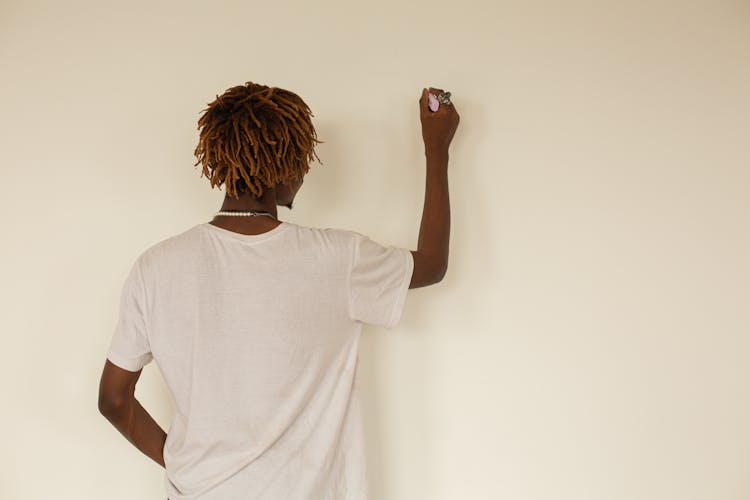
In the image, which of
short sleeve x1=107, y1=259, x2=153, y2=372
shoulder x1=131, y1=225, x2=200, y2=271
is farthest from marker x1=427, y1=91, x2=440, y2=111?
short sleeve x1=107, y1=259, x2=153, y2=372

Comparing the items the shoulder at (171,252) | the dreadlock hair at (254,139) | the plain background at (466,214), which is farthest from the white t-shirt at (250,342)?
the plain background at (466,214)

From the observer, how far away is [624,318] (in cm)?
157

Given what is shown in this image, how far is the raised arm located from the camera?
1.36 meters

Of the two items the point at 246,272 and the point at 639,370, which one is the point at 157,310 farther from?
the point at 639,370

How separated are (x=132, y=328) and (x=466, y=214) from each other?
0.80 metres

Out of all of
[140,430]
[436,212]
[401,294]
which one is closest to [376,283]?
[401,294]

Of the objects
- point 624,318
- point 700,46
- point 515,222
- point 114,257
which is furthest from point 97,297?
point 700,46

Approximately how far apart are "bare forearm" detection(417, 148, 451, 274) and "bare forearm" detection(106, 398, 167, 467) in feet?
2.19

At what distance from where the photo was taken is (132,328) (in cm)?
127

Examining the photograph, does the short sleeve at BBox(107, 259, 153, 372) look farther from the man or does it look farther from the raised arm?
the raised arm

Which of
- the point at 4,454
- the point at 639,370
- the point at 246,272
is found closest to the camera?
the point at 246,272

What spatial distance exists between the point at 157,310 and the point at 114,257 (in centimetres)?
52

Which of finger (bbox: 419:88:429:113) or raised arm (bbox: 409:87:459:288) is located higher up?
finger (bbox: 419:88:429:113)

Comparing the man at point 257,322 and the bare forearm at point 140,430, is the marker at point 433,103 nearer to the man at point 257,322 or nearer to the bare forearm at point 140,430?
the man at point 257,322
